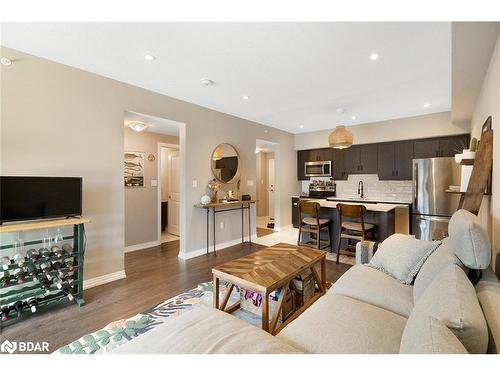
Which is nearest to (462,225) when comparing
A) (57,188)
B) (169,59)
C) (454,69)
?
(454,69)

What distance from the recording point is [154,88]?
321 cm

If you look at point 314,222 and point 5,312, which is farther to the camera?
point 314,222

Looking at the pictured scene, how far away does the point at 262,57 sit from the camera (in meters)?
2.38

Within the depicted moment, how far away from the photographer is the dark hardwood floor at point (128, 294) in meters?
1.91

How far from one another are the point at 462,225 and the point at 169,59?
2.81 meters

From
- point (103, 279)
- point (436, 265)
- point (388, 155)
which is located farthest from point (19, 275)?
point (388, 155)

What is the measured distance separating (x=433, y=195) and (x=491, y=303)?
3.81 metres

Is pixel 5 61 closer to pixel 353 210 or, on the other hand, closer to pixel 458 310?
pixel 458 310

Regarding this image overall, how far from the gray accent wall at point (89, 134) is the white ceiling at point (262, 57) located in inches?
7.0

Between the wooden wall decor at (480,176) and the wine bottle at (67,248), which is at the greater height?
the wooden wall decor at (480,176)

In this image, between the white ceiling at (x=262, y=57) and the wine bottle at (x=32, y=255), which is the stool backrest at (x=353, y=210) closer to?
the white ceiling at (x=262, y=57)

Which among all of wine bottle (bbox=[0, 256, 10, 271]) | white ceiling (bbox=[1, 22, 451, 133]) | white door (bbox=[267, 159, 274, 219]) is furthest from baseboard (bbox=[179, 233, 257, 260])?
white door (bbox=[267, 159, 274, 219])

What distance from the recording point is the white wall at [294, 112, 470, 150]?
4363mm

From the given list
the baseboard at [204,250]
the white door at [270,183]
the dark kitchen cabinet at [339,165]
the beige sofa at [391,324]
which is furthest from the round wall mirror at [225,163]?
the white door at [270,183]
